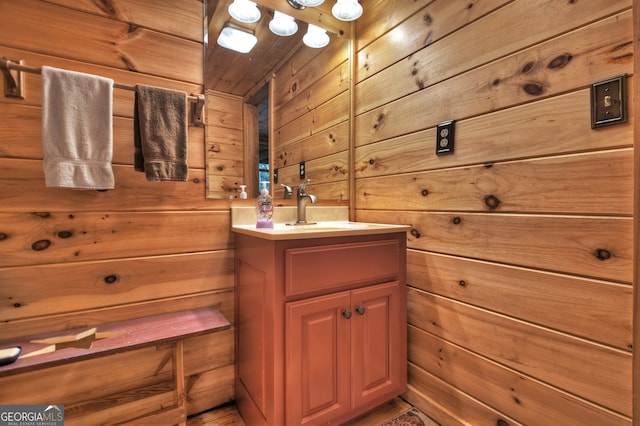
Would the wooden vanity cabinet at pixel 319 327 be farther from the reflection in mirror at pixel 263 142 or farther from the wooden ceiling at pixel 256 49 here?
the wooden ceiling at pixel 256 49

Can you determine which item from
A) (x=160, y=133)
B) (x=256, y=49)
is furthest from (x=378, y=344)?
(x=256, y=49)

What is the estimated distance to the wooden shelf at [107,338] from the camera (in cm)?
90

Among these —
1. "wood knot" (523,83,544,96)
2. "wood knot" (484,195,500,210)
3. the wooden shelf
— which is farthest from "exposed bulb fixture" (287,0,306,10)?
the wooden shelf

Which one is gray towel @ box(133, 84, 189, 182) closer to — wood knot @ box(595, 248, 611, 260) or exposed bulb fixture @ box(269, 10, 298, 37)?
exposed bulb fixture @ box(269, 10, 298, 37)

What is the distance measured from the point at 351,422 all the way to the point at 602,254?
116 centimetres

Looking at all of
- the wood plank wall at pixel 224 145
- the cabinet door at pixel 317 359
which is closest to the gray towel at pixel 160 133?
the wood plank wall at pixel 224 145

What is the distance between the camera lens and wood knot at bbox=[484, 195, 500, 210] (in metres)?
1.10

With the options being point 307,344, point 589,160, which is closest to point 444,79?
point 589,160

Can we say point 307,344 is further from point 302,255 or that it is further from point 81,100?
point 81,100

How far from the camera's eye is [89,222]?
45.5 inches

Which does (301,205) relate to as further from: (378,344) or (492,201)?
(492,201)

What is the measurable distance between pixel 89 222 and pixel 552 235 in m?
1.65

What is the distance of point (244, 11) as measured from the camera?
1465 mm

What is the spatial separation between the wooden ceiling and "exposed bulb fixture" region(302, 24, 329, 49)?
0.03 m
